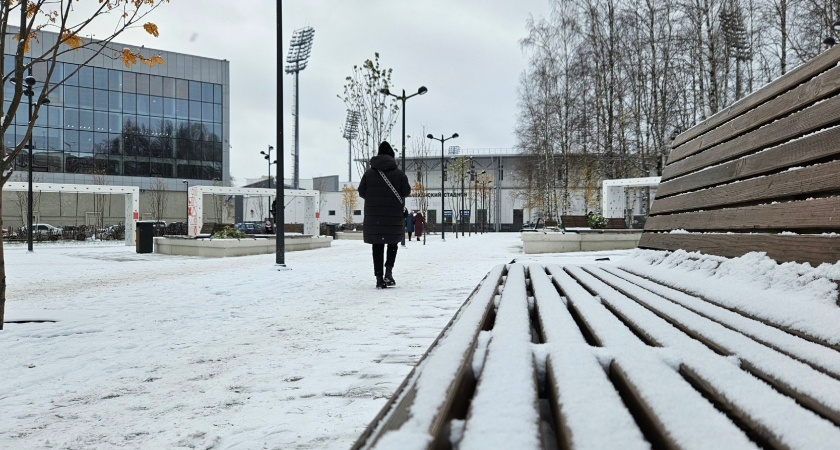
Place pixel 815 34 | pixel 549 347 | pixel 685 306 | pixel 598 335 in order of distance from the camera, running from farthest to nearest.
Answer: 1. pixel 815 34
2. pixel 685 306
3. pixel 598 335
4. pixel 549 347

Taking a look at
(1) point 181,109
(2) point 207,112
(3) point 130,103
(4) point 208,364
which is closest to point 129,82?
(3) point 130,103

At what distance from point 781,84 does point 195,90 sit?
161 feet

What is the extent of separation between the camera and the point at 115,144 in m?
42.5

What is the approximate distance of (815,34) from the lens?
60.8ft

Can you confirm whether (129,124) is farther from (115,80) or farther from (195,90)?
(195,90)

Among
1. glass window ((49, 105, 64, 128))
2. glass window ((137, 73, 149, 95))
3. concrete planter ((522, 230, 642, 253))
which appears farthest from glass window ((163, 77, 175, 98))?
concrete planter ((522, 230, 642, 253))

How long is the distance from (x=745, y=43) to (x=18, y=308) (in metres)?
23.8

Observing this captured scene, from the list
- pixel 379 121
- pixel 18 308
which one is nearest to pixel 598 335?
pixel 18 308

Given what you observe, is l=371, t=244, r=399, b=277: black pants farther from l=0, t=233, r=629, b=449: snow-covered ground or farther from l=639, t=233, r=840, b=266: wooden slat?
l=639, t=233, r=840, b=266: wooden slat

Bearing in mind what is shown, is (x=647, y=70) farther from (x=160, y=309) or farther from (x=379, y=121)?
(x=160, y=309)

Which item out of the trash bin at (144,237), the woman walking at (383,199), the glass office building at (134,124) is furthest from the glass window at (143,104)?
the woman walking at (383,199)

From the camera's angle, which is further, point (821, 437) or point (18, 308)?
point (18, 308)

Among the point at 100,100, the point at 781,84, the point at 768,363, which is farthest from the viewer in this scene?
the point at 100,100

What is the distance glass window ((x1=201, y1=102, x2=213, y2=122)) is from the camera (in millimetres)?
45750
